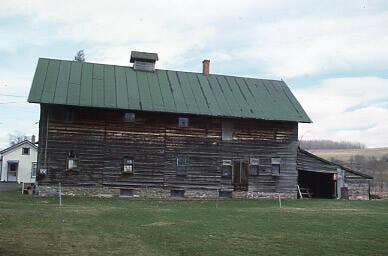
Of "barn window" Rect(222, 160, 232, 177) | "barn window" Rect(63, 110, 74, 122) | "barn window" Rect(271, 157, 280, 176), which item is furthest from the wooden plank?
"barn window" Rect(271, 157, 280, 176)

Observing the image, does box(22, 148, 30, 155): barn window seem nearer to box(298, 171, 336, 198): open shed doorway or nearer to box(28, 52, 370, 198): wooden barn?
box(28, 52, 370, 198): wooden barn

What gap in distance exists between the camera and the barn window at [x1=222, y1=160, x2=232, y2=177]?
34.8m

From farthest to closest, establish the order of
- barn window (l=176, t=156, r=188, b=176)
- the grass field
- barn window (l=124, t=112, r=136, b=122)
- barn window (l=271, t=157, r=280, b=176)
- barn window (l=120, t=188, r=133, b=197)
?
barn window (l=271, t=157, r=280, b=176)
barn window (l=176, t=156, r=188, b=176)
barn window (l=124, t=112, r=136, b=122)
barn window (l=120, t=188, r=133, b=197)
the grass field

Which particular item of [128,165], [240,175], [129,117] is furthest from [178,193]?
[129,117]

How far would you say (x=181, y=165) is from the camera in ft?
112

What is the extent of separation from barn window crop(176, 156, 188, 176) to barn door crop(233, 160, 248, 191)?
11.5 ft

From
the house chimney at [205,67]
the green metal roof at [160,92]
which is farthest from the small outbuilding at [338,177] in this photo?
the house chimney at [205,67]

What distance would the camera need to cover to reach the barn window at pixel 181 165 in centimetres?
3394

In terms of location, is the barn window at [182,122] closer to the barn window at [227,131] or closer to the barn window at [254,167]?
the barn window at [227,131]

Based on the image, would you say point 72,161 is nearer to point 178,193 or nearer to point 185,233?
point 178,193

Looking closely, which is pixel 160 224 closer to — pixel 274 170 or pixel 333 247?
pixel 333 247

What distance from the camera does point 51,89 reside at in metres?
32.2

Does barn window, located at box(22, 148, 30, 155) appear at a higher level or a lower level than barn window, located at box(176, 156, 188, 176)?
higher

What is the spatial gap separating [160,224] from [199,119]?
1727cm
